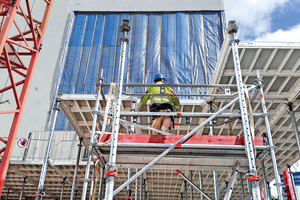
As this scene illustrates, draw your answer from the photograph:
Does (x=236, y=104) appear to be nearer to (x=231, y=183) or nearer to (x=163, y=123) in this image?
(x=163, y=123)

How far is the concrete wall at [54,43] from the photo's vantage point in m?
22.1

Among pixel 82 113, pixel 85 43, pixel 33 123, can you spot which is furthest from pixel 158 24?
pixel 82 113

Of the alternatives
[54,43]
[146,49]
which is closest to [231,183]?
[146,49]

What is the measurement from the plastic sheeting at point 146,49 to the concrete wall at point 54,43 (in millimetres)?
846

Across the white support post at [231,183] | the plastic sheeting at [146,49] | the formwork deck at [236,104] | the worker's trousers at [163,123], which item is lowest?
the white support post at [231,183]

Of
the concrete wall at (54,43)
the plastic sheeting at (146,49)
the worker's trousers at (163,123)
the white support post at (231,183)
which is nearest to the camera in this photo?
the white support post at (231,183)

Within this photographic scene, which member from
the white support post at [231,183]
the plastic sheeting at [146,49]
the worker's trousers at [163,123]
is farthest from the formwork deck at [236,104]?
the plastic sheeting at [146,49]

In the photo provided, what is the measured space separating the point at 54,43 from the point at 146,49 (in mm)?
9027

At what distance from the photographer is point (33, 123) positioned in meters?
21.8

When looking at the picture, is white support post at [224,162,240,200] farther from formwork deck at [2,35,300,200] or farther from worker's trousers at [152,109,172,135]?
worker's trousers at [152,109,172,135]

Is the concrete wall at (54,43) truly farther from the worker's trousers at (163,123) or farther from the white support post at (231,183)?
the white support post at (231,183)

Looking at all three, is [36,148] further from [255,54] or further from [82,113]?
[255,54]

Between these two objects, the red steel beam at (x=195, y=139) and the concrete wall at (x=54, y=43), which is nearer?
the red steel beam at (x=195, y=139)

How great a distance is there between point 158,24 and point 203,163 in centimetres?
1980
